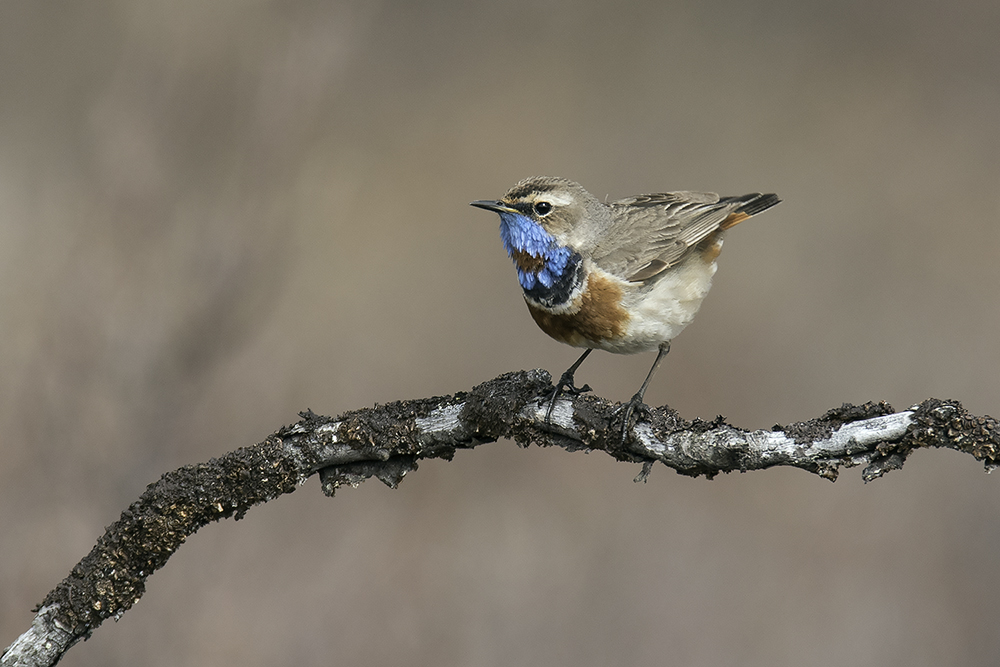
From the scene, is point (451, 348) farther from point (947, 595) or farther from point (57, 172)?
point (947, 595)

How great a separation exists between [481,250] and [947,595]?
5451 millimetres

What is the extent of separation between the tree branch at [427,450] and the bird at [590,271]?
0.67 m

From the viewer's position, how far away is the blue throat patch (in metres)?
5.21

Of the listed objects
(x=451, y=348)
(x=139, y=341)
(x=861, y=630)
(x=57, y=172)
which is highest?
(x=57, y=172)

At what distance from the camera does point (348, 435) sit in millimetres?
4168

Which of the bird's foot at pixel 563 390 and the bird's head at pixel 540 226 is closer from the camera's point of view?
the bird's foot at pixel 563 390

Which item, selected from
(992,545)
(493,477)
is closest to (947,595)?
(992,545)

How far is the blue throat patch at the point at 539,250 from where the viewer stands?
5.21 metres

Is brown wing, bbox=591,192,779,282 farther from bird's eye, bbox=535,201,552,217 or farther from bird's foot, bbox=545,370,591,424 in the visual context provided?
bird's foot, bbox=545,370,591,424

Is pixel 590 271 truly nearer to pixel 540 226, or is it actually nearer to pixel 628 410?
pixel 540 226

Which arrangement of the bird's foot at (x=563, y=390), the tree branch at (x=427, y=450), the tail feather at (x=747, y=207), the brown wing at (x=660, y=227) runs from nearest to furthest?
the tree branch at (x=427, y=450) < the bird's foot at (x=563, y=390) < the brown wing at (x=660, y=227) < the tail feather at (x=747, y=207)

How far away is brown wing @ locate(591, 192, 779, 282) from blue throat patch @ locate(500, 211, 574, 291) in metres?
0.22

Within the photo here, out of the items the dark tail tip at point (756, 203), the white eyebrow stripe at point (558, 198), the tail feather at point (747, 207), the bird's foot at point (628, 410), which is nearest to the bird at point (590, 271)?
the white eyebrow stripe at point (558, 198)

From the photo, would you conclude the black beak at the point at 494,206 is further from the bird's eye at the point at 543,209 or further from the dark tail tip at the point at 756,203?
the dark tail tip at the point at 756,203
